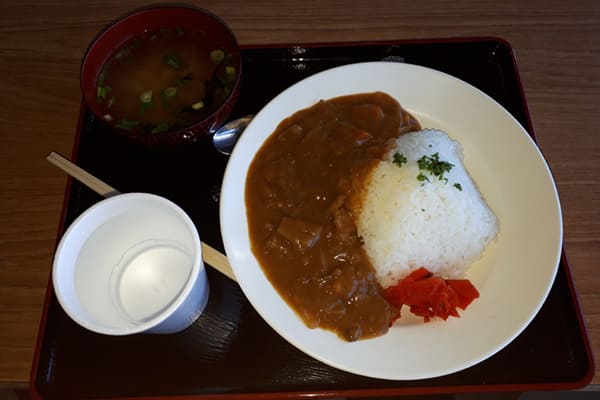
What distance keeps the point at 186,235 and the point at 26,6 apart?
6.70 feet

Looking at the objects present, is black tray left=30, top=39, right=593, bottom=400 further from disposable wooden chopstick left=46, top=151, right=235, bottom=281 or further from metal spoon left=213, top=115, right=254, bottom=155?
metal spoon left=213, top=115, right=254, bottom=155

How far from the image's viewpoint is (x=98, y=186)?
236 cm

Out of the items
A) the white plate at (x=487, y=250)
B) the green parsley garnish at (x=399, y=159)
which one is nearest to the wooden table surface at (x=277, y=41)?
the white plate at (x=487, y=250)

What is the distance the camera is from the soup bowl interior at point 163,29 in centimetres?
228

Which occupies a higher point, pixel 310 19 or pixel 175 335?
pixel 310 19

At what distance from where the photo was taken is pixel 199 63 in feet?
8.28

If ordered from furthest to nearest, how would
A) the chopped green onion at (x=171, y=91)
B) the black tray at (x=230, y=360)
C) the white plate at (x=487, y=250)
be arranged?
the chopped green onion at (x=171, y=91)
the black tray at (x=230, y=360)
the white plate at (x=487, y=250)

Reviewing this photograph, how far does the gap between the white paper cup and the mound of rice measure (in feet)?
2.68

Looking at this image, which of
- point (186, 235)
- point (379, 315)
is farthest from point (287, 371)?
point (186, 235)

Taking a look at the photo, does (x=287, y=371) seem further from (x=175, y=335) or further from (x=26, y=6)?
(x=26, y=6)

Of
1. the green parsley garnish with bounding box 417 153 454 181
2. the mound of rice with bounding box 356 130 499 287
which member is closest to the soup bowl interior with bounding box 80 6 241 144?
the mound of rice with bounding box 356 130 499 287

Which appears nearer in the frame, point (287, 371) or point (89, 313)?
point (89, 313)

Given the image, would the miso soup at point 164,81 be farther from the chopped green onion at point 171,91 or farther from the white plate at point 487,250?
the white plate at point 487,250

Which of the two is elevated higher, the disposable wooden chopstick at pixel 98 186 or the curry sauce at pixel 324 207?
the curry sauce at pixel 324 207
